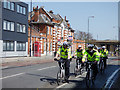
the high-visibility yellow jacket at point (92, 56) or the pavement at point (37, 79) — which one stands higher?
the high-visibility yellow jacket at point (92, 56)

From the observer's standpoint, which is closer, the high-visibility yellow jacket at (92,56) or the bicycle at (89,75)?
the bicycle at (89,75)

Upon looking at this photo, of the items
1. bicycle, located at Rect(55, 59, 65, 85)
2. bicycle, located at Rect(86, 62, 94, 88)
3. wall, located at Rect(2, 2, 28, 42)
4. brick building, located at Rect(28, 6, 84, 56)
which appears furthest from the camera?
brick building, located at Rect(28, 6, 84, 56)

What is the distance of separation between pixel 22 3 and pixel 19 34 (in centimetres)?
590

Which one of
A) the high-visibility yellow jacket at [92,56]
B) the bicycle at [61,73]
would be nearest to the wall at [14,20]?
the bicycle at [61,73]

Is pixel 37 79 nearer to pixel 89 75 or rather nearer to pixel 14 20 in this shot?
pixel 89 75

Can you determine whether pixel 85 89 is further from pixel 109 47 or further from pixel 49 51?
pixel 109 47

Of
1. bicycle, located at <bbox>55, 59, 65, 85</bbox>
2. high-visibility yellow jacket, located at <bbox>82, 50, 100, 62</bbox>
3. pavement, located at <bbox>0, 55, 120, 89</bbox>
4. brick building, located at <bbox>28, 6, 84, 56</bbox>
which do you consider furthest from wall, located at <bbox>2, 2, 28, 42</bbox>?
high-visibility yellow jacket, located at <bbox>82, 50, 100, 62</bbox>

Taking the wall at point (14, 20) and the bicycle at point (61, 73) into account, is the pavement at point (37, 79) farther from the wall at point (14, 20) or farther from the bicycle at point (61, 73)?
the wall at point (14, 20)

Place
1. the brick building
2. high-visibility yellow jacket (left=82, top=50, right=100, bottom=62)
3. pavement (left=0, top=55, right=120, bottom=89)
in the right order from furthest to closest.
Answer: the brick building → high-visibility yellow jacket (left=82, top=50, right=100, bottom=62) → pavement (left=0, top=55, right=120, bottom=89)

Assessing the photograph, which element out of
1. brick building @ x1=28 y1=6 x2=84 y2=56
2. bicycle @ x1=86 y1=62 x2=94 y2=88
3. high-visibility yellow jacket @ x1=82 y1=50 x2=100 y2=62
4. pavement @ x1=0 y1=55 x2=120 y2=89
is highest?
brick building @ x1=28 y1=6 x2=84 y2=56

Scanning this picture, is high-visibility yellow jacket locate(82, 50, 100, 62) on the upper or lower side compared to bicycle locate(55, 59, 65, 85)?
upper

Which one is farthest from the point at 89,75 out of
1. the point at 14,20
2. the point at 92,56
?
the point at 14,20

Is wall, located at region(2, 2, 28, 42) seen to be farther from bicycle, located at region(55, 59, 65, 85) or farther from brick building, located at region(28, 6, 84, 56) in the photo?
bicycle, located at region(55, 59, 65, 85)

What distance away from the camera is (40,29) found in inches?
1957
